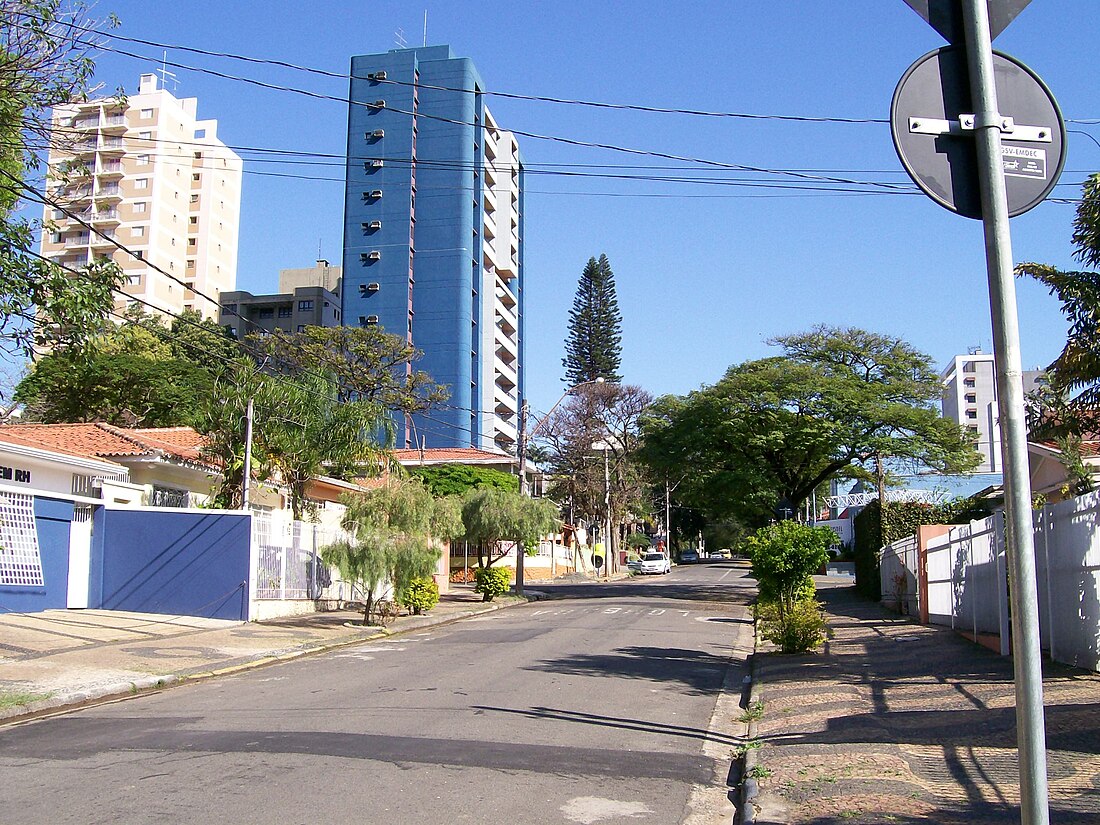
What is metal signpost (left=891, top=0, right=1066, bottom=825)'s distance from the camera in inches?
139

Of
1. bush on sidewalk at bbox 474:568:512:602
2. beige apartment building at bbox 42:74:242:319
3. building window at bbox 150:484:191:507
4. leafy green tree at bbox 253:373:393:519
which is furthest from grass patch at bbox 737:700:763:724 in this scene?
beige apartment building at bbox 42:74:242:319

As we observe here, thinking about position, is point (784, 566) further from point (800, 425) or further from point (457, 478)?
point (457, 478)

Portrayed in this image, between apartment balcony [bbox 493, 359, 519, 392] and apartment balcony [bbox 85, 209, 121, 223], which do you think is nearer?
apartment balcony [bbox 85, 209, 121, 223]

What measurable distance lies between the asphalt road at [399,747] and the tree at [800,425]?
2013 cm

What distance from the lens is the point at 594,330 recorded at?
78.5m

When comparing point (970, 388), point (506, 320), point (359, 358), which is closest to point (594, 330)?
point (506, 320)

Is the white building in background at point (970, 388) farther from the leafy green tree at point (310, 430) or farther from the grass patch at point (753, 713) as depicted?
the grass patch at point (753, 713)

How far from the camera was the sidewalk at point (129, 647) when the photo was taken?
41.8 ft

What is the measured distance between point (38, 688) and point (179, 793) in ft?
21.9

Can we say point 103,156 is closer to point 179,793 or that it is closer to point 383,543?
point 383,543

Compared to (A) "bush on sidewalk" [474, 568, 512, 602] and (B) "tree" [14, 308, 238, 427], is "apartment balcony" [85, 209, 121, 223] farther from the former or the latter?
(A) "bush on sidewalk" [474, 568, 512, 602]

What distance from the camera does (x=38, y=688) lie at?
12461 mm

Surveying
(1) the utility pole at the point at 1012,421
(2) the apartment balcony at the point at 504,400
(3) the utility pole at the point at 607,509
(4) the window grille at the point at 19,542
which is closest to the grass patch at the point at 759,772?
(1) the utility pole at the point at 1012,421

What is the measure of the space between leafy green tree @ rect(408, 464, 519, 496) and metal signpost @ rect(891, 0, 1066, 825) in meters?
41.0
